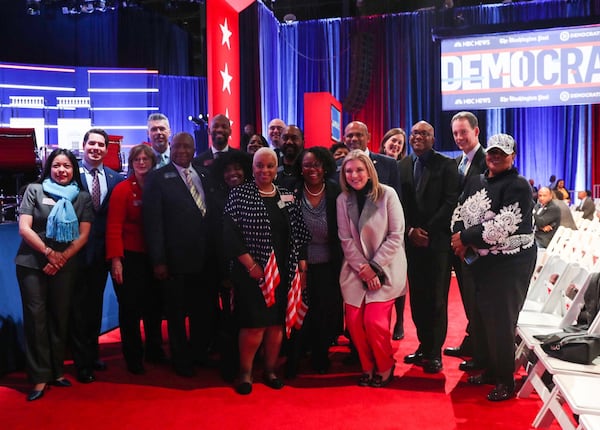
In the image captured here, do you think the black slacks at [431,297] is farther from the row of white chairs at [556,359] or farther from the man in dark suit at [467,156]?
the row of white chairs at [556,359]

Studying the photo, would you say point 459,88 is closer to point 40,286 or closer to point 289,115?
point 289,115

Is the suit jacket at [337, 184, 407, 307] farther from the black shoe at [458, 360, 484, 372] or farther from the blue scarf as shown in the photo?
the blue scarf

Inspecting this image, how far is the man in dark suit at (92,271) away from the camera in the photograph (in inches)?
142

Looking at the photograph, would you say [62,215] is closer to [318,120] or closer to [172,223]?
[172,223]

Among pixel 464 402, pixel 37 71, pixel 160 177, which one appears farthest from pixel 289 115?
pixel 464 402

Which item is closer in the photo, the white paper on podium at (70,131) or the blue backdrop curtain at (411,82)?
the white paper on podium at (70,131)

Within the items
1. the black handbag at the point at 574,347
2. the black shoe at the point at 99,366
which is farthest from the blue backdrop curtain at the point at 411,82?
the black handbag at the point at 574,347

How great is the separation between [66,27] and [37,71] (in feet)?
7.49

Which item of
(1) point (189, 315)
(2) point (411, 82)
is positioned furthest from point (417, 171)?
(2) point (411, 82)

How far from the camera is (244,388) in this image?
3.34 metres

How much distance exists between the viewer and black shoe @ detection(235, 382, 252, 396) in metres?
3.33

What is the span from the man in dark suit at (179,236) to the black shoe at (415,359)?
1.55 metres

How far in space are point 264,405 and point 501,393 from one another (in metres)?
1.39

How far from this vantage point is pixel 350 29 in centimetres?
1338
